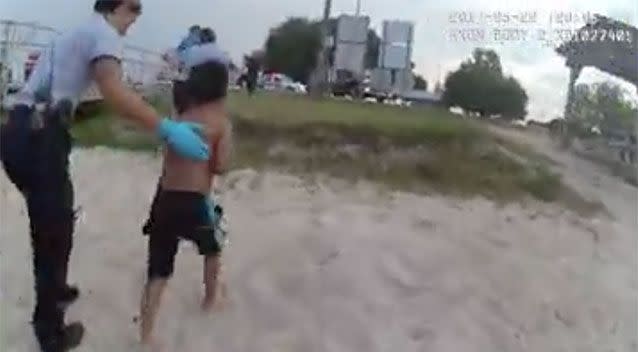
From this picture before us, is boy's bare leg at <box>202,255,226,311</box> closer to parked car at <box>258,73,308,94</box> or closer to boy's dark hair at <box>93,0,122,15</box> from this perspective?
boy's dark hair at <box>93,0,122,15</box>

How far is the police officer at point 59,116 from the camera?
2797mm

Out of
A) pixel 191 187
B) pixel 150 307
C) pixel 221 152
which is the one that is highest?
pixel 221 152

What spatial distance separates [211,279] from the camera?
3.42 m

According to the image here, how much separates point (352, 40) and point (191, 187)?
2085mm

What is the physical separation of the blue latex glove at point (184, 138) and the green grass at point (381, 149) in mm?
2020

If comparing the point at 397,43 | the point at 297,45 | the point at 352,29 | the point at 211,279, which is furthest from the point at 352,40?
the point at 211,279

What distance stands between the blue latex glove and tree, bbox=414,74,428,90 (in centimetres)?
225

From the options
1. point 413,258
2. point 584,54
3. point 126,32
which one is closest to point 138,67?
point 126,32

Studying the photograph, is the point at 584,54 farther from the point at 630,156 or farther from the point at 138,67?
the point at 138,67

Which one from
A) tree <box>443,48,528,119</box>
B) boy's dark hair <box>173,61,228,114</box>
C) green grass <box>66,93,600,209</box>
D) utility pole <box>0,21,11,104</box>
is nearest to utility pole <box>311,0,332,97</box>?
green grass <box>66,93,600,209</box>

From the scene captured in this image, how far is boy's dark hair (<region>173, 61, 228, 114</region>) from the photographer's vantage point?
3242 millimetres

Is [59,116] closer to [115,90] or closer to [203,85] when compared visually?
[115,90]

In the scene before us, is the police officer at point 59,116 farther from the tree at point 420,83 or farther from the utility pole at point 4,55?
the tree at point 420,83

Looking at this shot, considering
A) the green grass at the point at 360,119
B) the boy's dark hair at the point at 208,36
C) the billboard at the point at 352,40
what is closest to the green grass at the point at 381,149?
the green grass at the point at 360,119
